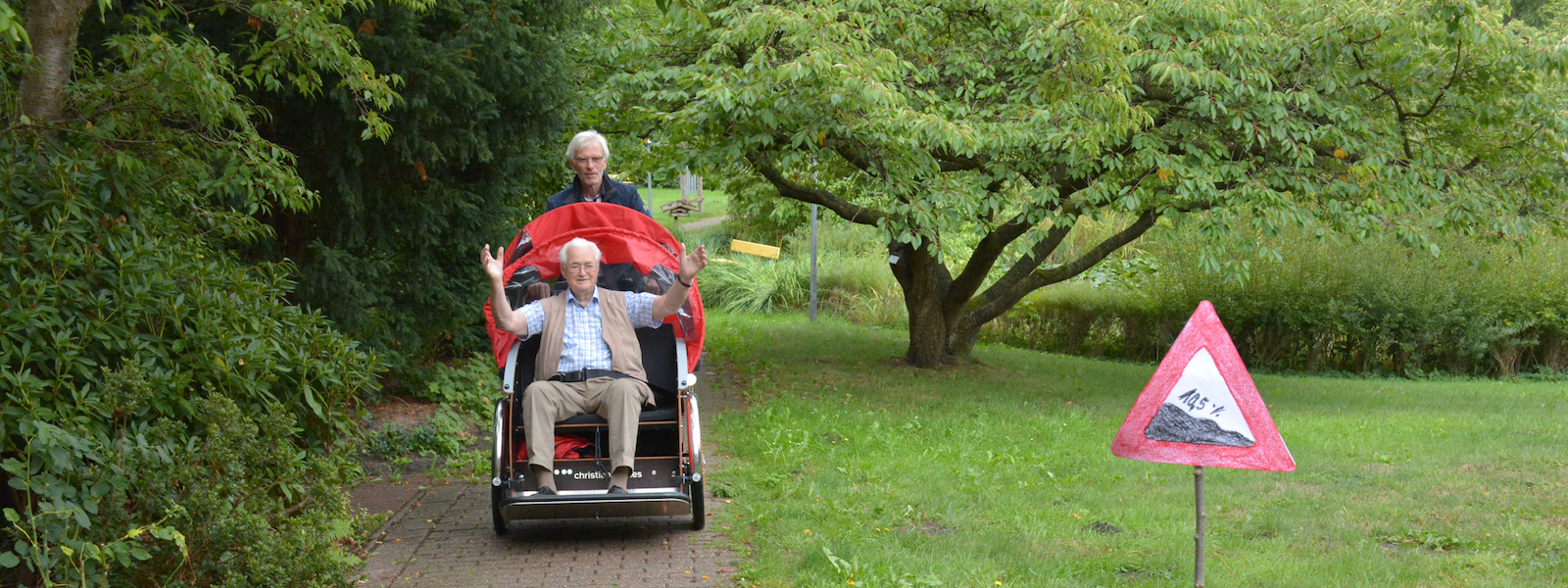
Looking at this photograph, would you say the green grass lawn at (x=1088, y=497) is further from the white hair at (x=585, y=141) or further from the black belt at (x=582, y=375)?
the white hair at (x=585, y=141)

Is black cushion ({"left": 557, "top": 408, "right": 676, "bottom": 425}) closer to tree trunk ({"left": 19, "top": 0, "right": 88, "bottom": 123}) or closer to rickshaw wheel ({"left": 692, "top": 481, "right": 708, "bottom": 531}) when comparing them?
rickshaw wheel ({"left": 692, "top": 481, "right": 708, "bottom": 531})

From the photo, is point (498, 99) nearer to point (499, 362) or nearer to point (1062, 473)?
point (499, 362)

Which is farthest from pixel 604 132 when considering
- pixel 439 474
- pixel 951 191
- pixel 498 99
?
pixel 439 474

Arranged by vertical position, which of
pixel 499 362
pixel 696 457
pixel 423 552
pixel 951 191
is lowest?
pixel 423 552

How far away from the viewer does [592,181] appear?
253 inches

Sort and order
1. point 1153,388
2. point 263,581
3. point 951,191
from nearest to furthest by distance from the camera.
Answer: point 263,581
point 1153,388
point 951,191

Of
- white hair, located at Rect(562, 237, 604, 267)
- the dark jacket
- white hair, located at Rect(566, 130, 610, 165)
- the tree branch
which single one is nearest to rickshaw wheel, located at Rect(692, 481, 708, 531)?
white hair, located at Rect(562, 237, 604, 267)

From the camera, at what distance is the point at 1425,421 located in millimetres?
10641

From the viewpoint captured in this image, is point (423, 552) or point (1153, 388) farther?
point (423, 552)

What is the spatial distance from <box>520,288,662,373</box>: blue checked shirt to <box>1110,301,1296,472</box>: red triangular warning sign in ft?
8.68

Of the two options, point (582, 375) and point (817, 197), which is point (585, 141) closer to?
point (582, 375)

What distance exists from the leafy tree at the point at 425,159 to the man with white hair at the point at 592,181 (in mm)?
1339

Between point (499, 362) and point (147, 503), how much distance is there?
2.15 m

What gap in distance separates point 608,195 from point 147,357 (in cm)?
291
